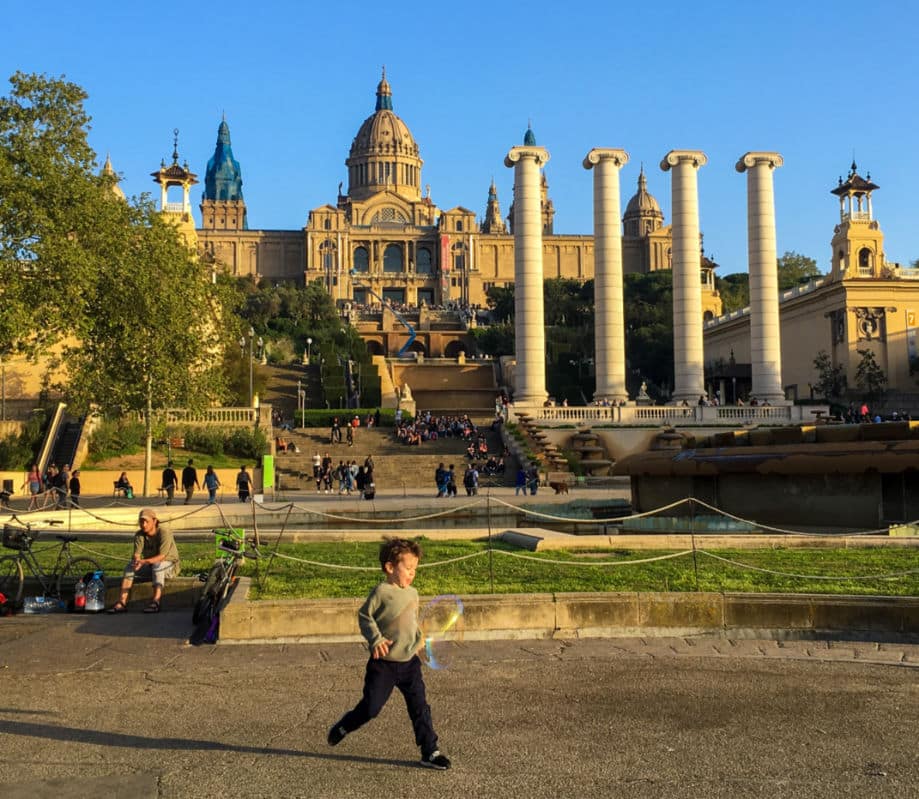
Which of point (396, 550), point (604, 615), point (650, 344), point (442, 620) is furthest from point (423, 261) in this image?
point (396, 550)

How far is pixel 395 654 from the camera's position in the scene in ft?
22.8

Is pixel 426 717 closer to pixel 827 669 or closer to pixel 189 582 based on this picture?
pixel 827 669

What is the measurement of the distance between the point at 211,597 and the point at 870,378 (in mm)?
65717

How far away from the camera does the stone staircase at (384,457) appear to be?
43.9 m

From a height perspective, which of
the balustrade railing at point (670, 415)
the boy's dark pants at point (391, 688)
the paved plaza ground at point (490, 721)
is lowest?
the paved plaza ground at point (490, 721)

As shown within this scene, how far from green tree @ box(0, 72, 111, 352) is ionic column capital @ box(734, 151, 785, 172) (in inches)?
1463

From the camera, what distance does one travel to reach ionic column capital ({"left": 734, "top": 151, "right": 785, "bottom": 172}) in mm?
56750

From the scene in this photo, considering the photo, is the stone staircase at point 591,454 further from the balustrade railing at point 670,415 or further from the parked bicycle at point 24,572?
the parked bicycle at point 24,572

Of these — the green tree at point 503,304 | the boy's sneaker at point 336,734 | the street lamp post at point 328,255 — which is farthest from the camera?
the street lamp post at point 328,255

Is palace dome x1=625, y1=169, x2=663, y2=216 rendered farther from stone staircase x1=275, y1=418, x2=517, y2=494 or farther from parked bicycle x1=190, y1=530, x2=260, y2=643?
parked bicycle x1=190, y1=530, x2=260, y2=643

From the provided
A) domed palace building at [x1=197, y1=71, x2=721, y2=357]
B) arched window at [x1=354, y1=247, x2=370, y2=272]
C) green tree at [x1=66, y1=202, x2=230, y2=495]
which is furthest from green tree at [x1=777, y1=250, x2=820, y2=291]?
green tree at [x1=66, y1=202, x2=230, y2=495]

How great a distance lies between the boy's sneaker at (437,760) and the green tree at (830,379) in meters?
70.3

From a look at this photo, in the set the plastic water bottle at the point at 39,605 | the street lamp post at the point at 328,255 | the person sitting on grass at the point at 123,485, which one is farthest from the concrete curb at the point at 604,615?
the street lamp post at the point at 328,255

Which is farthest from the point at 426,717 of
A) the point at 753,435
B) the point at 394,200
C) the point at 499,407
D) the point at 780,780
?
the point at 394,200
